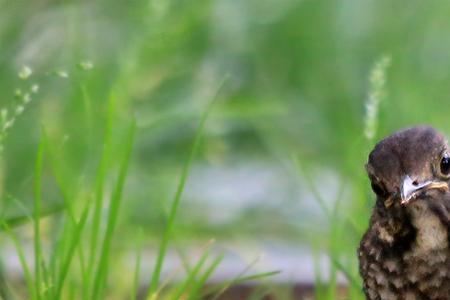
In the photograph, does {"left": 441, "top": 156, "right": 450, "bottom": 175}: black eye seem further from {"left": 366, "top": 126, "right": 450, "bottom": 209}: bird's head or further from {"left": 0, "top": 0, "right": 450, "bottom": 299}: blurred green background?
{"left": 0, "top": 0, "right": 450, "bottom": 299}: blurred green background

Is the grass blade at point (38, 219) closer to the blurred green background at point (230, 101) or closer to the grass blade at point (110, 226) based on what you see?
the grass blade at point (110, 226)

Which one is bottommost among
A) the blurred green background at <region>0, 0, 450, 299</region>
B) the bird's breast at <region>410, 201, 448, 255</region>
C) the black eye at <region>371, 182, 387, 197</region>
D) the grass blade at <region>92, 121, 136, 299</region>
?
the bird's breast at <region>410, 201, 448, 255</region>

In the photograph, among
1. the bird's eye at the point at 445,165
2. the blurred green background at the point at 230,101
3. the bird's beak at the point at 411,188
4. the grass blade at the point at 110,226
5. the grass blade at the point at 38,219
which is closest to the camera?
the bird's beak at the point at 411,188

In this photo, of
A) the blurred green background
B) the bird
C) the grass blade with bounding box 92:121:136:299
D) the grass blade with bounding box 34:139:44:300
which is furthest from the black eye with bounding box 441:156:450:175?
the blurred green background

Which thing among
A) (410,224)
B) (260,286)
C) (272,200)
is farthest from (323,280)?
(410,224)

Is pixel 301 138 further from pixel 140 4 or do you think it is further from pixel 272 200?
pixel 140 4

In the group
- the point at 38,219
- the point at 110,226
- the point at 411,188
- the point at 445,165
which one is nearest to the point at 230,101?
the point at 110,226

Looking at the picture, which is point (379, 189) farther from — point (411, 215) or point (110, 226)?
point (110, 226)

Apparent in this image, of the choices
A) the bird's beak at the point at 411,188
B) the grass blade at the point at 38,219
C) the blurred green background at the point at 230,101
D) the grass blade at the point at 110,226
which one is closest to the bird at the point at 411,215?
the bird's beak at the point at 411,188
